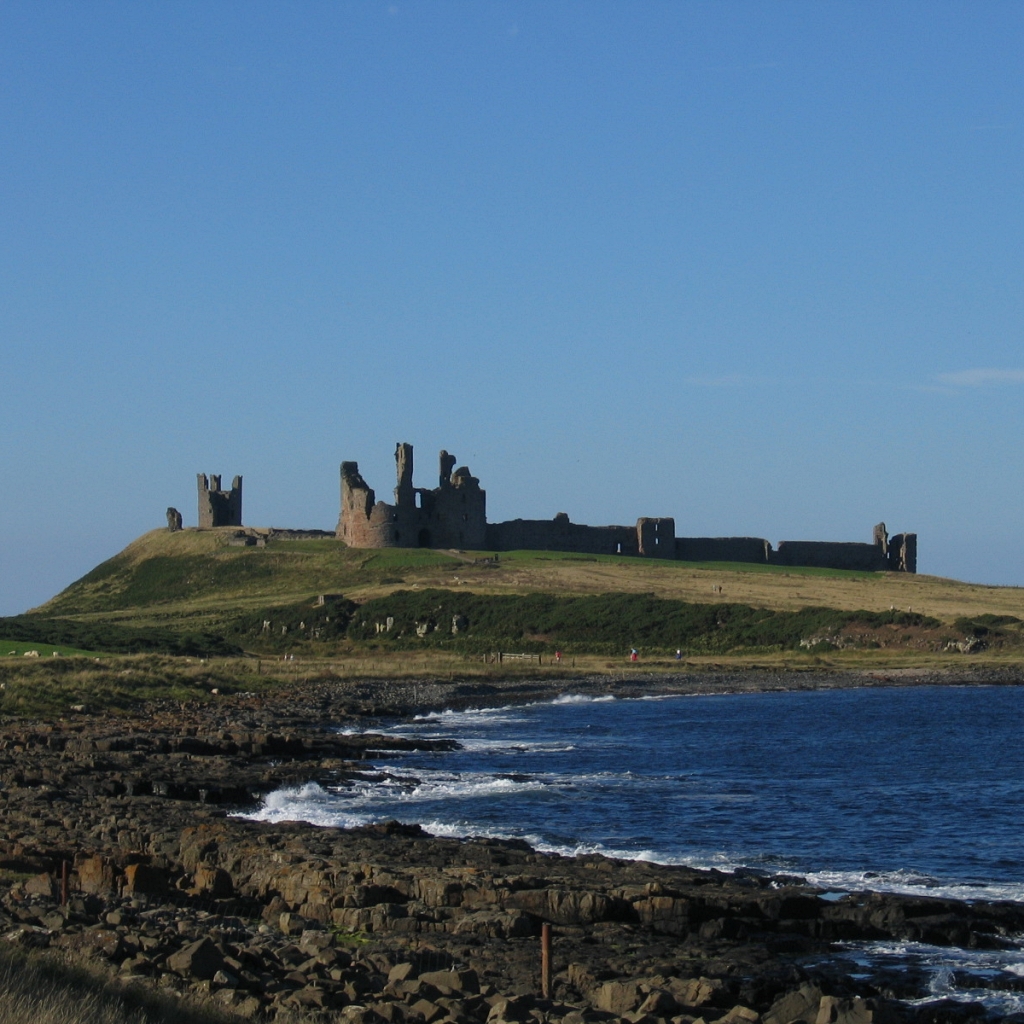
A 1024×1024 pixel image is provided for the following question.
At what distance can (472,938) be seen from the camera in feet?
49.9

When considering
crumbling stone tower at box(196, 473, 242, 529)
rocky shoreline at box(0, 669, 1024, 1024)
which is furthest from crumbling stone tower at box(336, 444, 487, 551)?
rocky shoreline at box(0, 669, 1024, 1024)

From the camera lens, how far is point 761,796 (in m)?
28.9

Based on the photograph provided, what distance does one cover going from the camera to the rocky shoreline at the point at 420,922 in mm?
12336

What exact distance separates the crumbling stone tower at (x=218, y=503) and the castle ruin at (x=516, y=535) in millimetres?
14633

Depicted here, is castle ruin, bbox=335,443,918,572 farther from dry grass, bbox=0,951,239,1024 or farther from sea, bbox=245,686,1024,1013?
dry grass, bbox=0,951,239,1024

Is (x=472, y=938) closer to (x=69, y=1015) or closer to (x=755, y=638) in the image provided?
(x=69, y=1015)

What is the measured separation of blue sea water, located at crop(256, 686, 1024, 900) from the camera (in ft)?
72.0

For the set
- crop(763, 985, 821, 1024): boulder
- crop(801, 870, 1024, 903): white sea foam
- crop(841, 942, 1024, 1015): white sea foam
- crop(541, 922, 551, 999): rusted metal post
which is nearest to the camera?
crop(763, 985, 821, 1024): boulder

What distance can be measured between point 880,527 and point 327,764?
78849 millimetres

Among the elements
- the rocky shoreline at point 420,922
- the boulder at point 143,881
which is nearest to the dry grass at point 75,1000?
the rocky shoreline at point 420,922

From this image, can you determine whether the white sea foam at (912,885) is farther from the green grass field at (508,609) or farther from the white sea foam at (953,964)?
the green grass field at (508,609)

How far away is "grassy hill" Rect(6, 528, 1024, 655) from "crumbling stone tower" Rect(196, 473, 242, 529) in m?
10.3

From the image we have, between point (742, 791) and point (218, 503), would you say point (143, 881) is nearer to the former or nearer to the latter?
point (742, 791)

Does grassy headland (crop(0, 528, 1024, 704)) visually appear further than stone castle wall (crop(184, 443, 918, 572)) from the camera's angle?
No
